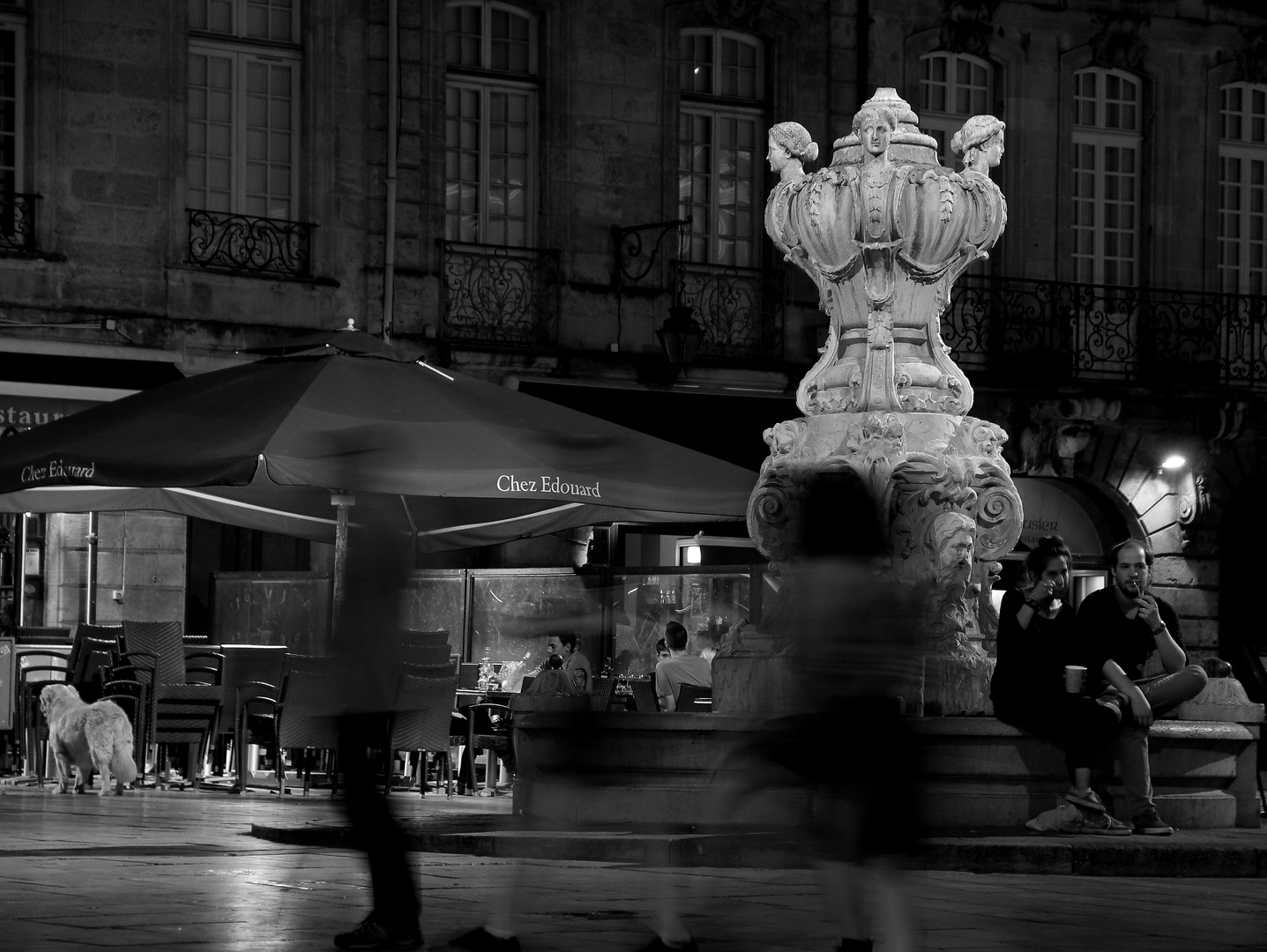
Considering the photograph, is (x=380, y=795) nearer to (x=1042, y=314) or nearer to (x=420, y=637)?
(x=420, y=637)

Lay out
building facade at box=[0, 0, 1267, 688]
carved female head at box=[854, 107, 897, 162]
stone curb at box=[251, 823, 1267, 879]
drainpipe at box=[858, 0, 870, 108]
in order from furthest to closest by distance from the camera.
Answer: drainpipe at box=[858, 0, 870, 108], building facade at box=[0, 0, 1267, 688], carved female head at box=[854, 107, 897, 162], stone curb at box=[251, 823, 1267, 879]

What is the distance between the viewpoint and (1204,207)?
27.1 m

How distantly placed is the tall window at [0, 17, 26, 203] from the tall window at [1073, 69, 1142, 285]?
444 inches

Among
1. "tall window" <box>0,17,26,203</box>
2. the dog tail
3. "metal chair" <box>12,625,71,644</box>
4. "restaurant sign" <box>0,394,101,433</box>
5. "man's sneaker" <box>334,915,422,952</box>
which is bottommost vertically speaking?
the dog tail

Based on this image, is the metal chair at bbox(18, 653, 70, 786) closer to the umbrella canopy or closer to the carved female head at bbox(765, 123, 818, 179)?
the umbrella canopy

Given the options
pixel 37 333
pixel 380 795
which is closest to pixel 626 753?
pixel 380 795

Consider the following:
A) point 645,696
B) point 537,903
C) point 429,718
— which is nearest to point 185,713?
point 429,718

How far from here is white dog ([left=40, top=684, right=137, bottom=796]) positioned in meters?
15.2

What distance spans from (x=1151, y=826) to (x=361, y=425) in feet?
13.1

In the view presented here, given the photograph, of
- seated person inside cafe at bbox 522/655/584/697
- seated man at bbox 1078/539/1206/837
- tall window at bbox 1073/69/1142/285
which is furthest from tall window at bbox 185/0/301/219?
seated man at bbox 1078/539/1206/837

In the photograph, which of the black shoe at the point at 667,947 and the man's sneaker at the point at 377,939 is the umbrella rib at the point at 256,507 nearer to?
the man's sneaker at the point at 377,939

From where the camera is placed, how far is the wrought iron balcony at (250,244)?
72.9 feet

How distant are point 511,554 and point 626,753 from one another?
12.3 m

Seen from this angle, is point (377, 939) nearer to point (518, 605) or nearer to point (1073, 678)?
point (1073, 678)
